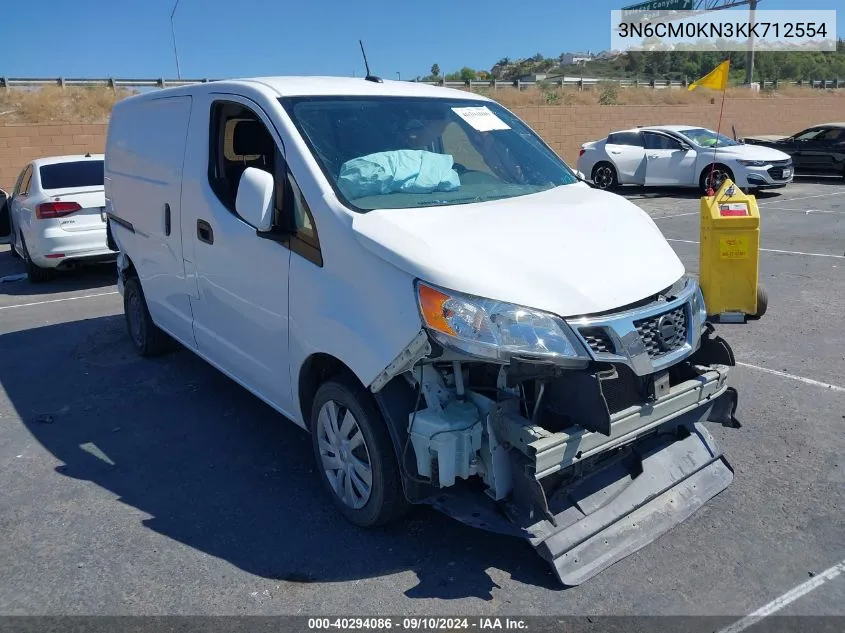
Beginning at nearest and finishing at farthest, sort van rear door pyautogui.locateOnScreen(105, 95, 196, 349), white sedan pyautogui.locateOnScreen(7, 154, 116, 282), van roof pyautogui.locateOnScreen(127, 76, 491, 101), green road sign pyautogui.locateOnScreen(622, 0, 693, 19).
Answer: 1. van roof pyautogui.locateOnScreen(127, 76, 491, 101)
2. van rear door pyautogui.locateOnScreen(105, 95, 196, 349)
3. white sedan pyautogui.locateOnScreen(7, 154, 116, 282)
4. green road sign pyautogui.locateOnScreen(622, 0, 693, 19)

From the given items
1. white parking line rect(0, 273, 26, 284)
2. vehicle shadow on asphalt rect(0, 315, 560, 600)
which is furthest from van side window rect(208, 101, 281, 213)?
white parking line rect(0, 273, 26, 284)

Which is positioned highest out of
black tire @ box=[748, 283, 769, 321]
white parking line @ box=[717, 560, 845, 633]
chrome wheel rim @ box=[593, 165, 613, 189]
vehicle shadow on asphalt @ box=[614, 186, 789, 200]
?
chrome wheel rim @ box=[593, 165, 613, 189]

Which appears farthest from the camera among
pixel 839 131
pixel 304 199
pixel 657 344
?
pixel 839 131

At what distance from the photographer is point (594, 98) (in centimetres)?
3994

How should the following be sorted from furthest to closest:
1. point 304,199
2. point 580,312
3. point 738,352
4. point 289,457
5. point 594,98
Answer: point 594,98, point 738,352, point 289,457, point 304,199, point 580,312

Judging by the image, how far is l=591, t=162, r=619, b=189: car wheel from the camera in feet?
63.5

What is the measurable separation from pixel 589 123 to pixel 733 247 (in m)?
22.3

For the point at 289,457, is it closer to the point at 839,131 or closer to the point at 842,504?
the point at 842,504

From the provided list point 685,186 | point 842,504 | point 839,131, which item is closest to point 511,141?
point 842,504

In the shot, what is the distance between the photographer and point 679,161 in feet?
59.1

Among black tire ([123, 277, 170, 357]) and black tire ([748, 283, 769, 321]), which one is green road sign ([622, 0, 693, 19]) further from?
black tire ([123, 277, 170, 357])

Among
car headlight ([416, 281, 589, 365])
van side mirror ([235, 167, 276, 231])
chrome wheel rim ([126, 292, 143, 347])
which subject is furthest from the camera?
chrome wheel rim ([126, 292, 143, 347])

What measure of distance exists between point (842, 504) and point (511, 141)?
2.73 meters

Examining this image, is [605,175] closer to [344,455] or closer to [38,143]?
[38,143]
